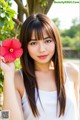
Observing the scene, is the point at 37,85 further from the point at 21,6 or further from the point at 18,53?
the point at 21,6

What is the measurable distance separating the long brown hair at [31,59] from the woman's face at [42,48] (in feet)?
0.08

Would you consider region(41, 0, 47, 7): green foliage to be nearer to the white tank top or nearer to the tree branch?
the tree branch

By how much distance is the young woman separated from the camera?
2031 millimetres

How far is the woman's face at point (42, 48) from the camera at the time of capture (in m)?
2.06

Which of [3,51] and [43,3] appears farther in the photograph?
[43,3]

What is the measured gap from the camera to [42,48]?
2.05 m

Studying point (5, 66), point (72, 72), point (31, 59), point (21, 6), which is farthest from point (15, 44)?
point (21, 6)

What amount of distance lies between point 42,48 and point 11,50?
0.63 ft

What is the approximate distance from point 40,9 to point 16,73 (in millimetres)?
1406

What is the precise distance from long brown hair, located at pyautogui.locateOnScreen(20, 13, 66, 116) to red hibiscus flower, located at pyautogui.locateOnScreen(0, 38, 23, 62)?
4.3 inches

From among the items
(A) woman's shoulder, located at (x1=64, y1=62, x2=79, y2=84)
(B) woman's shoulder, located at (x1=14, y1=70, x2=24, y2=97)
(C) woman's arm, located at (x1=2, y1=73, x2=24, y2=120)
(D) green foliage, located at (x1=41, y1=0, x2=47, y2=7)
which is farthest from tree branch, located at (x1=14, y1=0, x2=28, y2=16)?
(C) woman's arm, located at (x1=2, y1=73, x2=24, y2=120)

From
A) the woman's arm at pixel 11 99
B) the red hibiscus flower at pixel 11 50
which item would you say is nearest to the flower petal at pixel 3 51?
the red hibiscus flower at pixel 11 50

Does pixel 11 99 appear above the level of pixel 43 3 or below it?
below

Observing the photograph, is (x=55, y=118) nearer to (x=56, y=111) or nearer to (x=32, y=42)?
(x=56, y=111)
